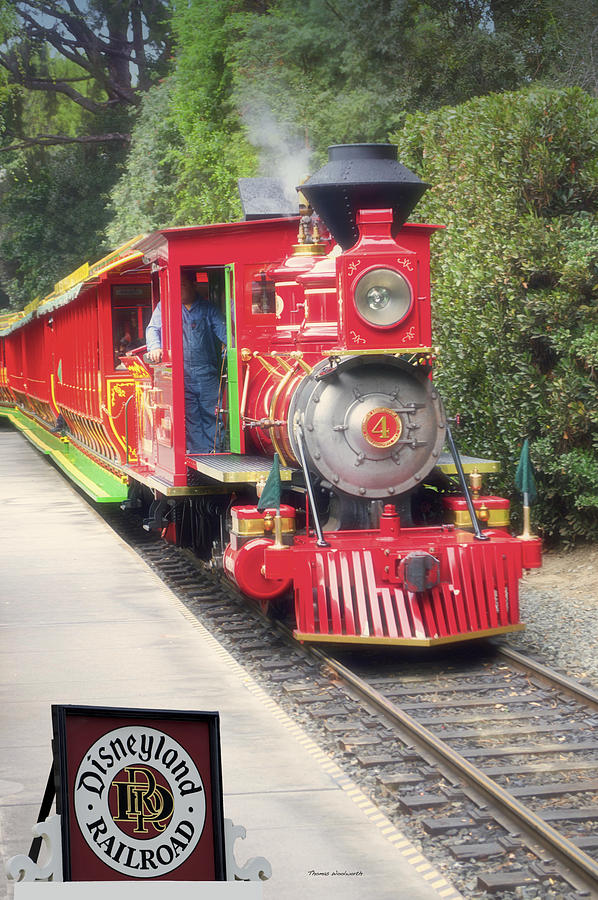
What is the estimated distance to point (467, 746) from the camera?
5.96 metres

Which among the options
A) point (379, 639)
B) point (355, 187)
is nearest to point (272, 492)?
point (379, 639)

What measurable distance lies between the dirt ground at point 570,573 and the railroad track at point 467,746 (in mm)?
2539

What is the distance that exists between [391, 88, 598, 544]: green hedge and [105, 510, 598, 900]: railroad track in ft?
10.7

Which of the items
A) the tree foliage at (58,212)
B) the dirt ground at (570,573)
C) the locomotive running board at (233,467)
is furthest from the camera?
the tree foliage at (58,212)

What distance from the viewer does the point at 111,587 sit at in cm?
1004

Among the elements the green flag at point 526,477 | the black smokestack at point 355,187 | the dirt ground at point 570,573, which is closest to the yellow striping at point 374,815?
the green flag at point 526,477

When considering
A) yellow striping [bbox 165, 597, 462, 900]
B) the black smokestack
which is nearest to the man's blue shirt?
the black smokestack

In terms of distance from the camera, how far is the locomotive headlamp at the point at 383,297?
7.41 meters

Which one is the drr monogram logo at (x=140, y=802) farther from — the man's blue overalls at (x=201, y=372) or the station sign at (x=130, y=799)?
the man's blue overalls at (x=201, y=372)

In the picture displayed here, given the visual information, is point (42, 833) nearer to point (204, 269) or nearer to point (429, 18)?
point (204, 269)

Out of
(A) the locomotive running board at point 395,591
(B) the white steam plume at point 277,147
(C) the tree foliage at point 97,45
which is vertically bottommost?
(A) the locomotive running board at point 395,591

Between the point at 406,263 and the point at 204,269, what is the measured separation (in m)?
2.23

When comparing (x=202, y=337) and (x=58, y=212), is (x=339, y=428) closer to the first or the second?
(x=202, y=337)

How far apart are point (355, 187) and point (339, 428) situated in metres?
1.55
